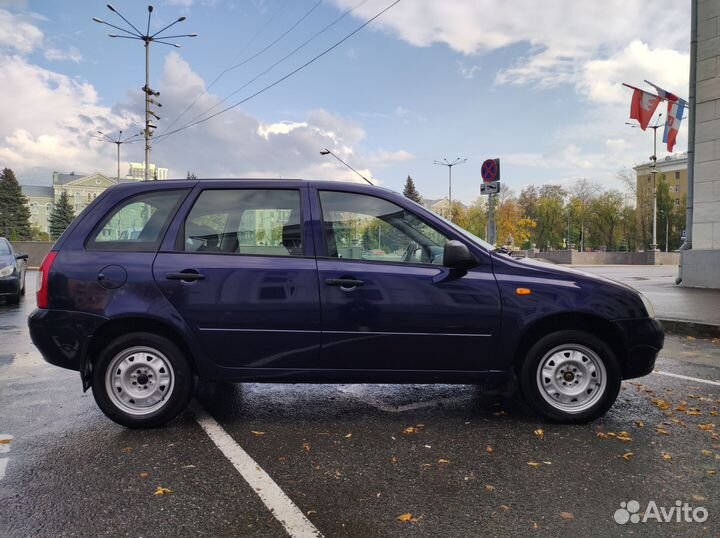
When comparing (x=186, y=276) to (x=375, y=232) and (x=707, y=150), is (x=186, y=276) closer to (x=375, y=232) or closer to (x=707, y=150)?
→ (x=375, y=232)

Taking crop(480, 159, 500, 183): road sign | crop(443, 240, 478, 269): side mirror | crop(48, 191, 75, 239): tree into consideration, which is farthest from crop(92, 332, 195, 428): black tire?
crop(48, 191, 75, 239): tree

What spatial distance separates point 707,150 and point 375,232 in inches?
565

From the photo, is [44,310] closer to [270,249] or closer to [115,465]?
[115,465]

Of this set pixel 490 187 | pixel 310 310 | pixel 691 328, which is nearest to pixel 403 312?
pixel 310 310

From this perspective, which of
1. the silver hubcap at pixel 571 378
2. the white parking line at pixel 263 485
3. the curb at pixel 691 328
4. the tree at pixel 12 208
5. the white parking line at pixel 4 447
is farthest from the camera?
the tree at pixel 12 208

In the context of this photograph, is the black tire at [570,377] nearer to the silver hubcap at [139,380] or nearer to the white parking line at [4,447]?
the silver hubcap at [139,380]

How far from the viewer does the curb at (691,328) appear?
783 cm

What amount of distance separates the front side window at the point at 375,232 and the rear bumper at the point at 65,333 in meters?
1.81

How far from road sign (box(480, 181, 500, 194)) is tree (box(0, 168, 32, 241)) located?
3283 inches

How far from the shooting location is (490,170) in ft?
36.9

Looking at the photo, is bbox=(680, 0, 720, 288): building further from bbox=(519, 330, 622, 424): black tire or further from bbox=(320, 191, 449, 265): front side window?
bbox=(320, 191, 449, 265): front side window

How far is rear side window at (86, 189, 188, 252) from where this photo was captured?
371cm

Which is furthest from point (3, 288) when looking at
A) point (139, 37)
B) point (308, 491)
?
point (139, 37)

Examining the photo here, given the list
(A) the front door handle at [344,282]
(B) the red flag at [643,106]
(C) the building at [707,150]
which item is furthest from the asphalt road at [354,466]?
(B) the red flag at [643,106]
